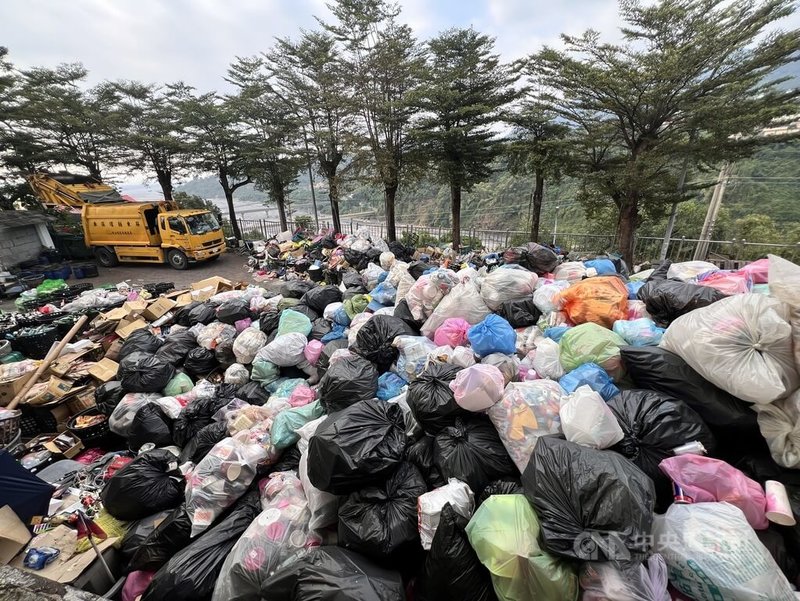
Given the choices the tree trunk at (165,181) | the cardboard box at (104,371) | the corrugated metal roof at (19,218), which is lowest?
the cardboard box at (104,371)

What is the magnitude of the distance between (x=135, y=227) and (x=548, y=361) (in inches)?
466

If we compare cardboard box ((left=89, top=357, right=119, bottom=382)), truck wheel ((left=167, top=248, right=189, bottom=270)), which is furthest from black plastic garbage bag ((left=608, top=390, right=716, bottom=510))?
truck wheel ((left=167, top=248, right=189, bottom=270))

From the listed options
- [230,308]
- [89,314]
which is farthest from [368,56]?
[89,314]

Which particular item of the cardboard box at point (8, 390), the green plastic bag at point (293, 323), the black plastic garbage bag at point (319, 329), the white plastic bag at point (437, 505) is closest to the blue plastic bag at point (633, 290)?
the white plastic bag at point (437, 505)

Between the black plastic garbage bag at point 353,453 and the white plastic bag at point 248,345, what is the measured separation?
2147 mm

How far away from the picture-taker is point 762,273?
2539mm

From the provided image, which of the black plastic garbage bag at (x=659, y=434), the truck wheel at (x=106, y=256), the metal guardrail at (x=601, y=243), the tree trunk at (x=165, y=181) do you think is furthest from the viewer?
the tree trunk at (x=165, y=181)

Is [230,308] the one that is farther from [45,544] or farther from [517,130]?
[517,130]

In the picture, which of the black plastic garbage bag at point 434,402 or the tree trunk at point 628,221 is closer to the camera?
the black plastic garbage bag at point 434,402

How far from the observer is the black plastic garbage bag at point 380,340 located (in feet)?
9.41

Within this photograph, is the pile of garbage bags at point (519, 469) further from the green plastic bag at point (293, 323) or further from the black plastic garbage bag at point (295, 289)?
the black plastic garbage bag at point (295, 289)

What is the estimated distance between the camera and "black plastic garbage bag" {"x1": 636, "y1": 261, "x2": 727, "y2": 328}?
2.27 metres

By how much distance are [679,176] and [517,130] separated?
383cm

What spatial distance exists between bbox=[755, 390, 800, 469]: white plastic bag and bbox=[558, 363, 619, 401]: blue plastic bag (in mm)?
585
